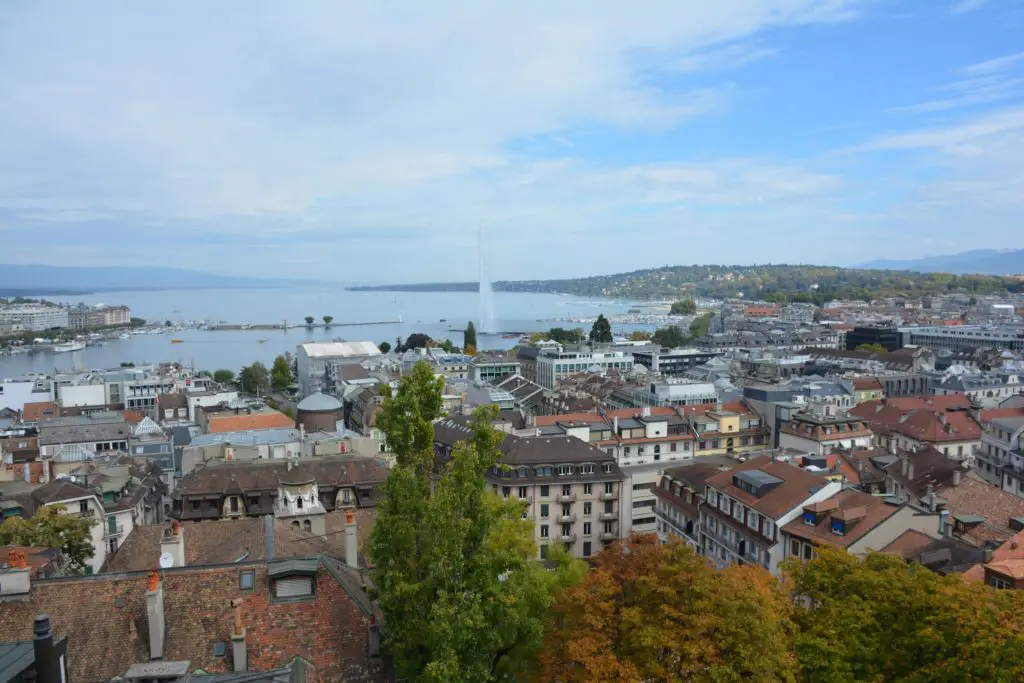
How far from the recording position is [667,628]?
52.4 feet

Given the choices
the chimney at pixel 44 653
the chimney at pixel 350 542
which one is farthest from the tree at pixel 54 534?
the chimney at pixel 44 653

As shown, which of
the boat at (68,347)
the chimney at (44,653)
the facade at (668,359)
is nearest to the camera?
the chimney at (44,653)

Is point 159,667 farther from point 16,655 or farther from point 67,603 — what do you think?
point 16,655

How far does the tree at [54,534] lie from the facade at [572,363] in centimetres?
7341

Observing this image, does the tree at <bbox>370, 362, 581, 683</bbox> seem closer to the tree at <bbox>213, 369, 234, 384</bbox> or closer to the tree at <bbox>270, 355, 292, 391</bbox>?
Answer: the tree at <bbox>270, 355, 292, 391</bbox>

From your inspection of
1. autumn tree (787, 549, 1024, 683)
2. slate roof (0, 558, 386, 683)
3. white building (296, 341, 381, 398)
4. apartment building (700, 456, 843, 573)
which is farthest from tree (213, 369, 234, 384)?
autumn tree (787, 549, 1024, 683)

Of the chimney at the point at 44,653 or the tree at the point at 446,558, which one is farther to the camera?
the tree at the point at 446,558

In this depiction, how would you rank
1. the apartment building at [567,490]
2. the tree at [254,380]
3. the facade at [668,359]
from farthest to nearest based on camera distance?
the facade at [668,359]
the tree at [254,380]
the apartment building at [567,490]

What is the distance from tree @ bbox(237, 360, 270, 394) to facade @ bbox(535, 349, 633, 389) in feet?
121

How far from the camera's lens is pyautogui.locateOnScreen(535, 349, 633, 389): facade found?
98.9 meters

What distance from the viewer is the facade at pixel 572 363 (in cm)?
9888

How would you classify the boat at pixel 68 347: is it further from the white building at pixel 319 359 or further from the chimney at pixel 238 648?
the chimney at pixel 238 648

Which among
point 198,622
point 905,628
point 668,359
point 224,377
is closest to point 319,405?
point 198,622

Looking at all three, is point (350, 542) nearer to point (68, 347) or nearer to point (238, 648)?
point (238, 648)
